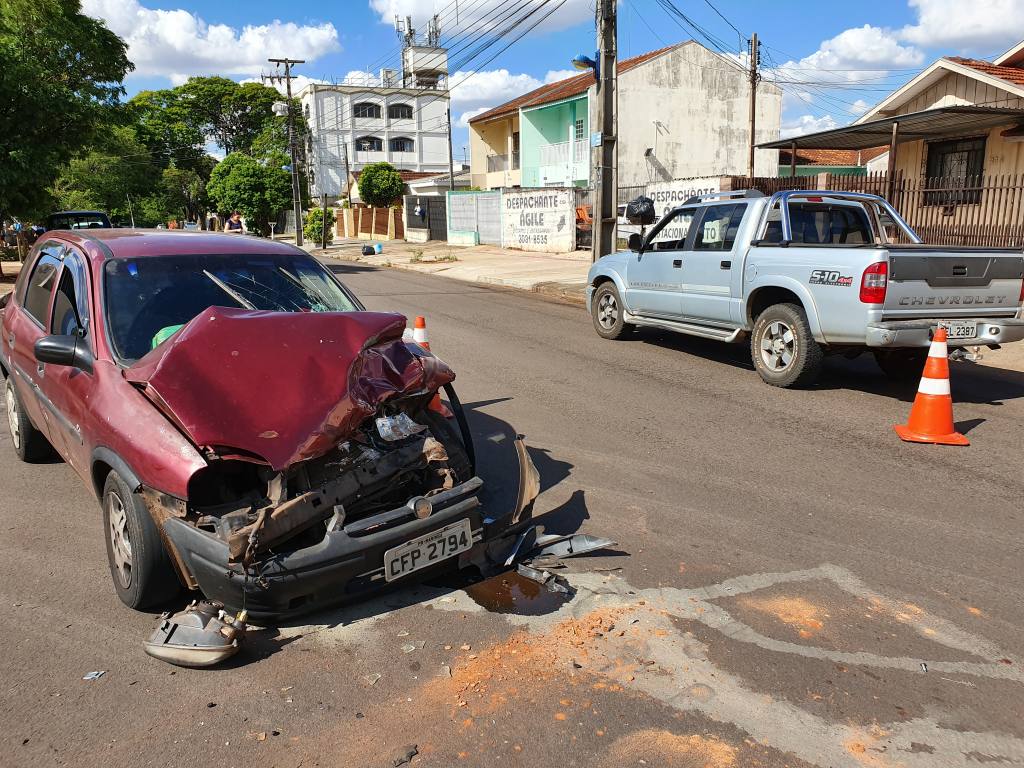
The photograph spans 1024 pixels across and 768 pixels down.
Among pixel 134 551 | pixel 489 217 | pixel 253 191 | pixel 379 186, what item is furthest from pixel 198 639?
pixel 379 186

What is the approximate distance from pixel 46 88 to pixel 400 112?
55277mm

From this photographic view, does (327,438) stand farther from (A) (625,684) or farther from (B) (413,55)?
(B) (413,55)

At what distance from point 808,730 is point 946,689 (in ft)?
2.21

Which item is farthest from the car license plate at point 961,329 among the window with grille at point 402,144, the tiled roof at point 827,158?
the window with grille at point 402,144

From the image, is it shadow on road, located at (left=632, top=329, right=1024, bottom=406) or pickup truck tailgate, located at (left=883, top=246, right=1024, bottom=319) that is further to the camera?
shadow on road, located at (left=632, top=329, right=1024, bottom=406)

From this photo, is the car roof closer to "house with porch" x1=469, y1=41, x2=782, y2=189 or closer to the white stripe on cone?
the white stripe on cone

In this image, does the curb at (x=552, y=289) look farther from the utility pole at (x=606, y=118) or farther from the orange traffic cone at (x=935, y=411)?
the orange traffic cone at (x=935, y=411)

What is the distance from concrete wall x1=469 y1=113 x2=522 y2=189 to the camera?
134 feet

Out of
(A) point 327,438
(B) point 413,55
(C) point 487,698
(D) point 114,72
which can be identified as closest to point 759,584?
(C) point 487,698

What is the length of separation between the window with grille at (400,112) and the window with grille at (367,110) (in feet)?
3.66

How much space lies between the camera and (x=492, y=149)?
43.3 m

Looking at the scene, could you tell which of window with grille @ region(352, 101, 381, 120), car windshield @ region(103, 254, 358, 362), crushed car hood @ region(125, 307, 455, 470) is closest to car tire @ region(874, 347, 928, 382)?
car windshield @ region(103, 254, 358, 362)

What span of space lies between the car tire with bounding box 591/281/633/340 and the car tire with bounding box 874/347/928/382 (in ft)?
10.8

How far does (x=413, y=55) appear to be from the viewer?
71562 millimetres
